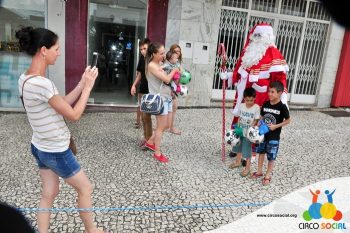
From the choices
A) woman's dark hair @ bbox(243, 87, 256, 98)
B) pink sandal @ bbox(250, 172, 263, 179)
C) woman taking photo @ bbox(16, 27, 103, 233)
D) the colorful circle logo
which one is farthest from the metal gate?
woman taking photo @ bbox(16, 27, 103, 233)

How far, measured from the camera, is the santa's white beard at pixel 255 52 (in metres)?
4.01

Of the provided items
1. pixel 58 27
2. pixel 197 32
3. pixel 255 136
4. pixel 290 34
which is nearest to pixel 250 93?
pixel 255 136

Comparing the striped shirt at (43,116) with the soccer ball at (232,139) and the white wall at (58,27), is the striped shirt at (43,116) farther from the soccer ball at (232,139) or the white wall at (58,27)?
the white wall at (58,27)

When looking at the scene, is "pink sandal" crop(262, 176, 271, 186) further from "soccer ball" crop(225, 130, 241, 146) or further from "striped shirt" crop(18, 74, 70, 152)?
"striped shirt" crop(18, 74, 70, 152)

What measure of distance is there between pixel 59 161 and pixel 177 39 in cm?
524

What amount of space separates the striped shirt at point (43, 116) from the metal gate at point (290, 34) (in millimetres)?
5898

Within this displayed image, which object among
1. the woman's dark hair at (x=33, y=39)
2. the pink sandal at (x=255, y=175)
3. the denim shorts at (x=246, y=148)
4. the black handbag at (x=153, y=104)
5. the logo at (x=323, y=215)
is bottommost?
the pink sandal at (x=255, y=175)

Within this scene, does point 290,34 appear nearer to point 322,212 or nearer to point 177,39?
point 177,39

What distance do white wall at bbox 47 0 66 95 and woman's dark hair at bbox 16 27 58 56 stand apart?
4.47 meters

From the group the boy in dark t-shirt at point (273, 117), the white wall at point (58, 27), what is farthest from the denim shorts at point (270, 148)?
the white wall at point (58, 27)

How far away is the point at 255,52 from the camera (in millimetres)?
4043

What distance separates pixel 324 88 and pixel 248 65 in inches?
202

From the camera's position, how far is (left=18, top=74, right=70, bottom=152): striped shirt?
2.03 meters

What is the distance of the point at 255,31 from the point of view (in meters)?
4.16
